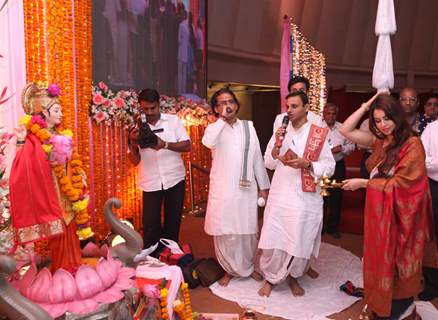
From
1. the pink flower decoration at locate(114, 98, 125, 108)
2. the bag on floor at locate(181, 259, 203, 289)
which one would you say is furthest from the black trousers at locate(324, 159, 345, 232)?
the pink flower decoration at locate(114, 98, 125, 108)

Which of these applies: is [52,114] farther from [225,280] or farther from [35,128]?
[225,280]

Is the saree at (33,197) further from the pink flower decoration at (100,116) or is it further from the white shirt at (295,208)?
the pink flower decoration at (100,116)

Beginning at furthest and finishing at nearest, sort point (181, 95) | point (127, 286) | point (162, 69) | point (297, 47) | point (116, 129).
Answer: point (297, 47) → point (181, 95) → point (162, 69) → point (116, 129) → point (127, 286)

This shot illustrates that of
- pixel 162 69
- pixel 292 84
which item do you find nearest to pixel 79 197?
pixel 292 84

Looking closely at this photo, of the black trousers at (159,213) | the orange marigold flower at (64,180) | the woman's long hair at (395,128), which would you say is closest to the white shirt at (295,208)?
the woman's long hair at (395,128)

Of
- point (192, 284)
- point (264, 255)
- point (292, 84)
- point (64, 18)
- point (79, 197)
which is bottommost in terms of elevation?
point (192, 284)

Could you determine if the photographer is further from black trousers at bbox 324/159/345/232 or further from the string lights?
the string lights

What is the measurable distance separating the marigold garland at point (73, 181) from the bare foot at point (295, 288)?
6.16ft

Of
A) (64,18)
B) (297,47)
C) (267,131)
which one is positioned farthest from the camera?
Result: (267,131)

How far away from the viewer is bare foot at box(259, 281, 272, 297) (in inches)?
148

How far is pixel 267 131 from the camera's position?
1254 cm

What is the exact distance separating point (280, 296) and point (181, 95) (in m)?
3.87

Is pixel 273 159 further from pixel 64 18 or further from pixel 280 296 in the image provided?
pixel 64 18

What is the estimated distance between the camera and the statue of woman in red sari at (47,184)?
254cm
